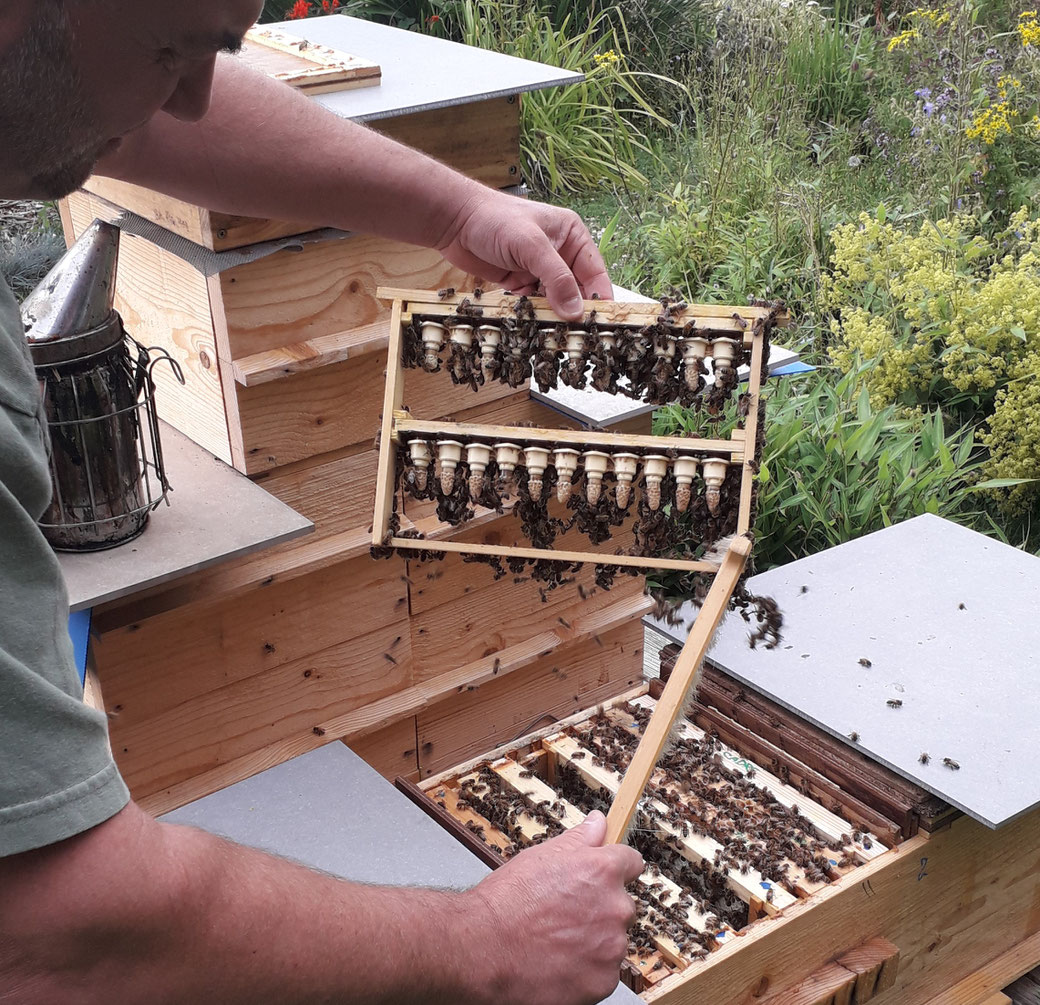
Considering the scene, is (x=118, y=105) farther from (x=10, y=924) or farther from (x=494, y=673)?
(x=494, y=673)

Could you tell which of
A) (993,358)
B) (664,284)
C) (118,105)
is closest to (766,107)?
(664,284)

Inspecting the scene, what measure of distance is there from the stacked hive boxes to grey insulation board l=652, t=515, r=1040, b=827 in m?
0.64

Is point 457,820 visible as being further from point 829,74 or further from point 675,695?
point 829,74

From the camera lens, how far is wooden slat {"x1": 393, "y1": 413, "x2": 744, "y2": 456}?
5.80ft

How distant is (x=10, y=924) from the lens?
3.51 ft

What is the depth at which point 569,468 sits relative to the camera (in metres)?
1.80

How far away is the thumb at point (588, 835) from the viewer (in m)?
1.55

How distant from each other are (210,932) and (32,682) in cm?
35

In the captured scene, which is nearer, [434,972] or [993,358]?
[434,972]

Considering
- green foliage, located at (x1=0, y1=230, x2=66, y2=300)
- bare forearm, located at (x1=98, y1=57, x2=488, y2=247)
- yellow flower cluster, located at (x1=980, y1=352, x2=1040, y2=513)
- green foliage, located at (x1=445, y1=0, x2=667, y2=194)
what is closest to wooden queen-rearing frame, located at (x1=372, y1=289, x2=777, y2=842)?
bare forearm, located at (x1=98, y1=57, x2=488, y2=247)

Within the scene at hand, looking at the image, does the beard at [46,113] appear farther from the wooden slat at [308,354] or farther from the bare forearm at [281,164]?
the wooden slat at [308,354]

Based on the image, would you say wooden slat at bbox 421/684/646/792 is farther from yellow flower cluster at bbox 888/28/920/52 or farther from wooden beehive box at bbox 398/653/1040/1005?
yellow flower cluster at bbox 888/28/920/52

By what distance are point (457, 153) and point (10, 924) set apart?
5.91ft

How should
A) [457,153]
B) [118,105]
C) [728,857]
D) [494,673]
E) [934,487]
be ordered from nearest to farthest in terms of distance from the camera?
[118,105]
[728,857]
[457,153]
[494,673]
[934,487]
